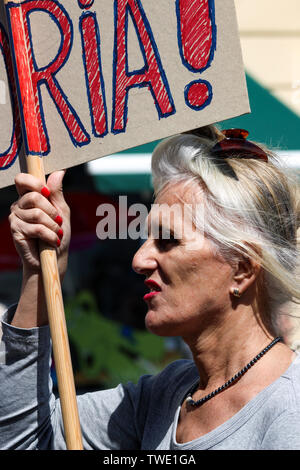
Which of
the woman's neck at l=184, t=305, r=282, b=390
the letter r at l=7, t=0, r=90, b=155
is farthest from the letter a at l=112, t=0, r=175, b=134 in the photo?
the woman's neck at l=184, t=305, r=282, b=390

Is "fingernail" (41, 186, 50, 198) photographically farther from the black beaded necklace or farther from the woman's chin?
the black beaded necklace

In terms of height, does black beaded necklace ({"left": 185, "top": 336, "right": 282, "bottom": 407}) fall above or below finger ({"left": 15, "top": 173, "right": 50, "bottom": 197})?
below

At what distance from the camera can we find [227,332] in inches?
56.9

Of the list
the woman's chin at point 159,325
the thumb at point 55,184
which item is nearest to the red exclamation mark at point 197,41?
the thumb at point 55,184

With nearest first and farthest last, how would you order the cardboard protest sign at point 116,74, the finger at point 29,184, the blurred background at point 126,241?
the cardboard protest sign at point 116,74
the finger at point 29,184
the blurred background at point 126,241

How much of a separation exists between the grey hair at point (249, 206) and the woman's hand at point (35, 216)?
285mm

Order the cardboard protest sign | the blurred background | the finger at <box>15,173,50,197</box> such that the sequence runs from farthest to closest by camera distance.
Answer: the blurred background, the finger at <box>15,173,50,197</box>, the cardboard protest sign

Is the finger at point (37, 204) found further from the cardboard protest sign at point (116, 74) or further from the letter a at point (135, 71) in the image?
the letter a at point (135, 71)

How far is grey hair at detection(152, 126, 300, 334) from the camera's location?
1.41m

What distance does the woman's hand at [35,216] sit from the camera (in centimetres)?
136

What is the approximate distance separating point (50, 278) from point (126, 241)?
3.65 meters

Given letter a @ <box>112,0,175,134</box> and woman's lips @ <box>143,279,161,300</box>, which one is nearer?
letter a @ <box>112,0,175,134</box>

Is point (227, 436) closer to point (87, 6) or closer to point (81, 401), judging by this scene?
point (81, 401)

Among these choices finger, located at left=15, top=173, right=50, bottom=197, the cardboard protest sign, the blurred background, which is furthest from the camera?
the blurred background
